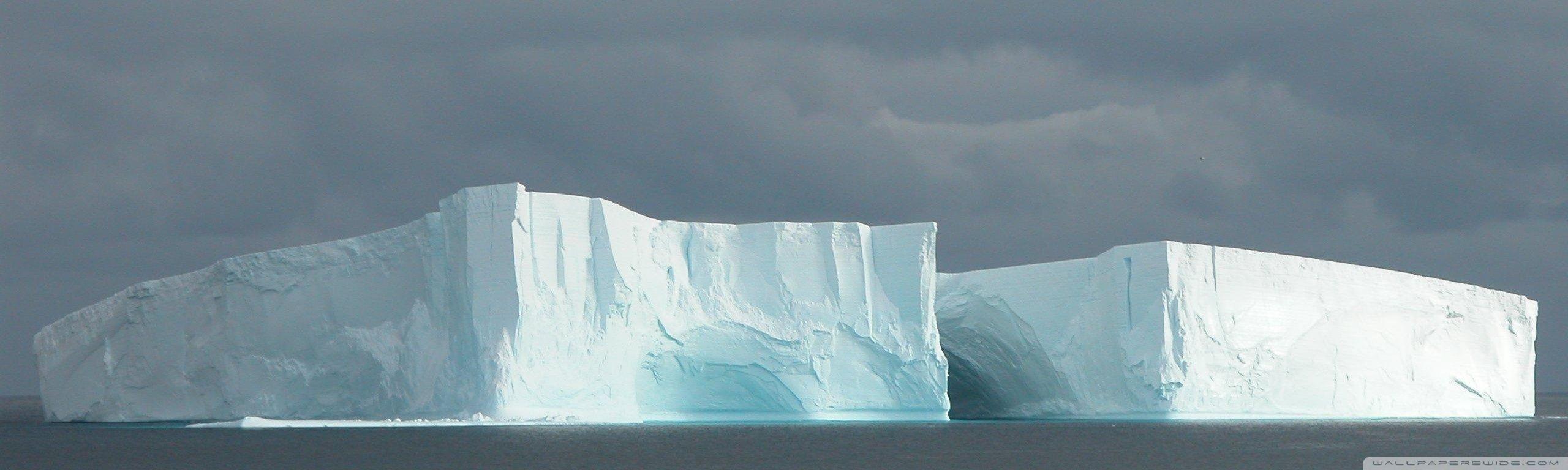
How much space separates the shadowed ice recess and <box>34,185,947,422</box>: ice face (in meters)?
0.04

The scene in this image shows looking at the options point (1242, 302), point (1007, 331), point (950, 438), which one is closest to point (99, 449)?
point (950, 438)

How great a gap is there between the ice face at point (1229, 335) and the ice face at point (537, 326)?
2.87 m

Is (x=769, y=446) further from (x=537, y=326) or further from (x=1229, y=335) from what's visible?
(x=1229, y=335)

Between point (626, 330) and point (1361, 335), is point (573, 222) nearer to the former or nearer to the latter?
point (626, 330)

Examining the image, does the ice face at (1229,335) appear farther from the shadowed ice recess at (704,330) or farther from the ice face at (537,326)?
the ice face at (537,326)

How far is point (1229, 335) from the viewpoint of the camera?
27.4 meters

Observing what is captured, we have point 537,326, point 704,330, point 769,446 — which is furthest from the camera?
point 704,330

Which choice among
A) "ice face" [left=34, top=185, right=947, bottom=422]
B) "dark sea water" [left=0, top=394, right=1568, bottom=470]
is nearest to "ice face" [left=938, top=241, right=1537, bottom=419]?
"dark sea water" [left=0, top=394, right=1568, bottom=470]

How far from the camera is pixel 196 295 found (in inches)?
1058

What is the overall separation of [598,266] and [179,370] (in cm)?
805

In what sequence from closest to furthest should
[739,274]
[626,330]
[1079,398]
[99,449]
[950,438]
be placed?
1. [99,449]
2. [950,438]
3. [626,330]
4. [739,274]
5. [1079,398]

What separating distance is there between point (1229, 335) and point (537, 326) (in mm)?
11813

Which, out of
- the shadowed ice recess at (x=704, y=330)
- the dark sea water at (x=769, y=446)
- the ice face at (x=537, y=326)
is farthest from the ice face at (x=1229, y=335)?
the ice face at (x=537, y=326)

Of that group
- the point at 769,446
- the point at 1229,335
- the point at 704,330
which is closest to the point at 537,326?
the point at 704,330
